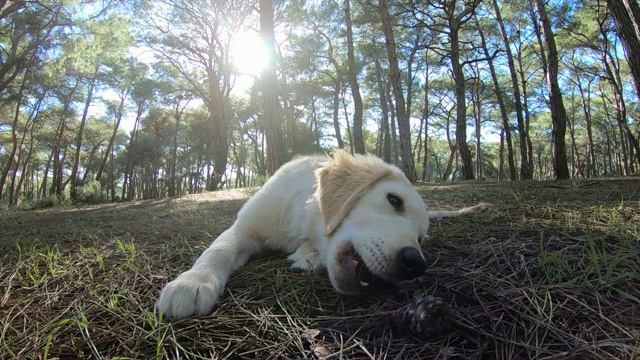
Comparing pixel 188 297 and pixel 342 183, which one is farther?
pixel 342 183

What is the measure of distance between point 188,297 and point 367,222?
3.21 ft

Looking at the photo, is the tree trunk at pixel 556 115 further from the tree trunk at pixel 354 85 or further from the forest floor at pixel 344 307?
the tree trunk at pixel 354 85

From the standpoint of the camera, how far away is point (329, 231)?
208 centimetres

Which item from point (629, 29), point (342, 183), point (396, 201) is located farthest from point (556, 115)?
point (342, 183)

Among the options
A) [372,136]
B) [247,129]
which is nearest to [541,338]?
[247,129]

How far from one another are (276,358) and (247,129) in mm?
37922

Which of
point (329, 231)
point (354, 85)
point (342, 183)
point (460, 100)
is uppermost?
point (354, 85)

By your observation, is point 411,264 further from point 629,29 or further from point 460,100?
point 460,100

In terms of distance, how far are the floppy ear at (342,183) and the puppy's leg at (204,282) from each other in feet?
2.06

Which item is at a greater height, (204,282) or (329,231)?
(329,231)

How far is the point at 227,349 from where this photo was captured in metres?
1.35

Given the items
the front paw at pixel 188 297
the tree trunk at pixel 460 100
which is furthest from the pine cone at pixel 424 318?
the tree trunk at pixel 460 100

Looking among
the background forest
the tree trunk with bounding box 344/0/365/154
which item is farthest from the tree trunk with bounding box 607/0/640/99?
the tree trunk with bounding box 344/0/365/154

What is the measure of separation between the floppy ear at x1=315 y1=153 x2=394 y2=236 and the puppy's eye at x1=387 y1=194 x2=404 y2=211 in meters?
0.15
